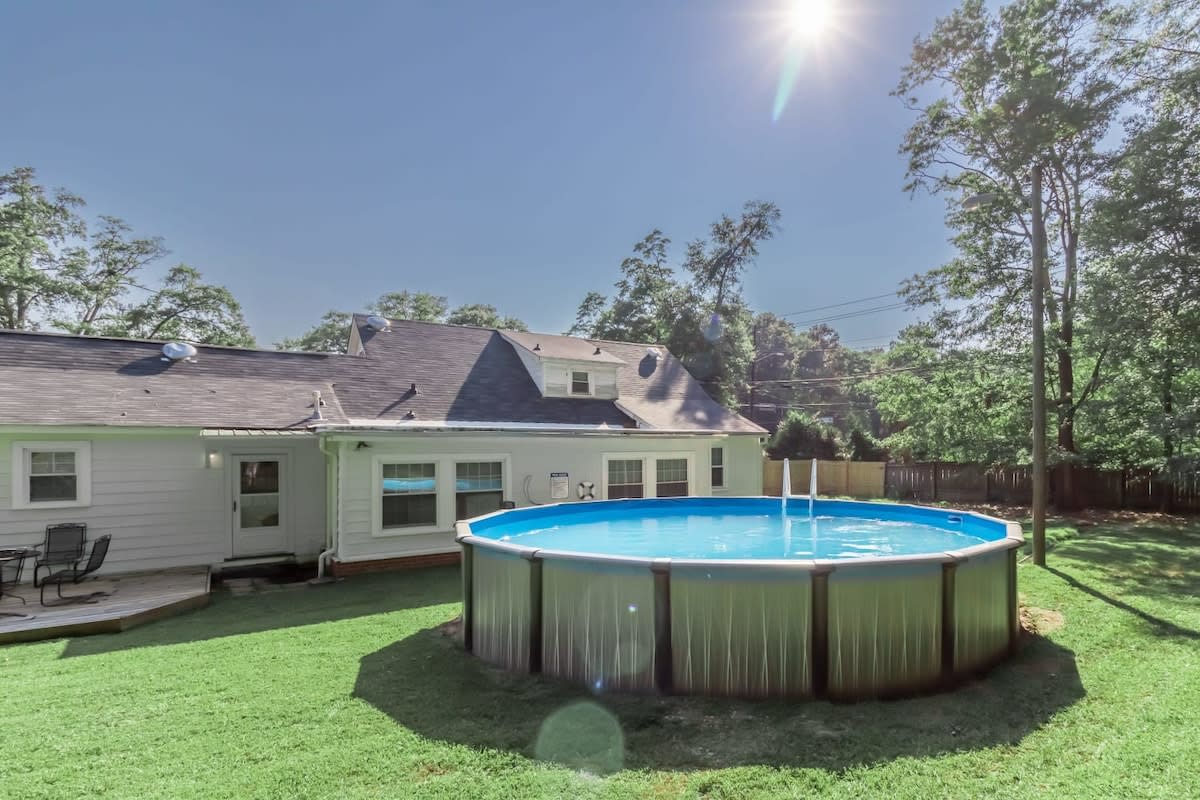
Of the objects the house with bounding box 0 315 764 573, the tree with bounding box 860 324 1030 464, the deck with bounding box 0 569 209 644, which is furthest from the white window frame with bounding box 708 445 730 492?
the deck with bounding box 0 569 209 644

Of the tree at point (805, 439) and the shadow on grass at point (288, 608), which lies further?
the tree at point (805, 439)

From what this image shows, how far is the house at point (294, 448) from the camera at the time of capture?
899 cm

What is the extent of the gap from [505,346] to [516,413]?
353cm

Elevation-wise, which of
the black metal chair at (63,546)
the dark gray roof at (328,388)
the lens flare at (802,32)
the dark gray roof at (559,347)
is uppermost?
the lens flare at (802,32)

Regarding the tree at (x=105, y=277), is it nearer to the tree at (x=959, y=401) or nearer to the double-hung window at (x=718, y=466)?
the double-hung window at (x=718, y=466)

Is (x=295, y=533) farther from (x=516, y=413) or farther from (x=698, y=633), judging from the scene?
(x=698, y=633)

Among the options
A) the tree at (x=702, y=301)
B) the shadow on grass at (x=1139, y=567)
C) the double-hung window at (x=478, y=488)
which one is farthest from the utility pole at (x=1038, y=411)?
the tree at (x=702, y=301)

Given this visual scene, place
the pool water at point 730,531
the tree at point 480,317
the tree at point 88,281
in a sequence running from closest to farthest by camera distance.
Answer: the pool water at point 730,531 → the tree at point 88,281 → the tree at point 480,317

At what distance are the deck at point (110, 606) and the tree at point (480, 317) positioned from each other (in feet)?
114

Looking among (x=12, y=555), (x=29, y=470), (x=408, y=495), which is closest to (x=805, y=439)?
(x=408, y=495)

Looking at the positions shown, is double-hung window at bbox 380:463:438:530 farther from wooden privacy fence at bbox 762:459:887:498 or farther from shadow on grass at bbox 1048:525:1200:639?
wooden privacy fence at bbox 762:459:887:498

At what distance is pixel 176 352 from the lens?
1138 cm

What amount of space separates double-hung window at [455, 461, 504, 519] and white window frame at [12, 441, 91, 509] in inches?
225

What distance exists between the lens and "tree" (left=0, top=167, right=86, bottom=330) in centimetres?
2272
